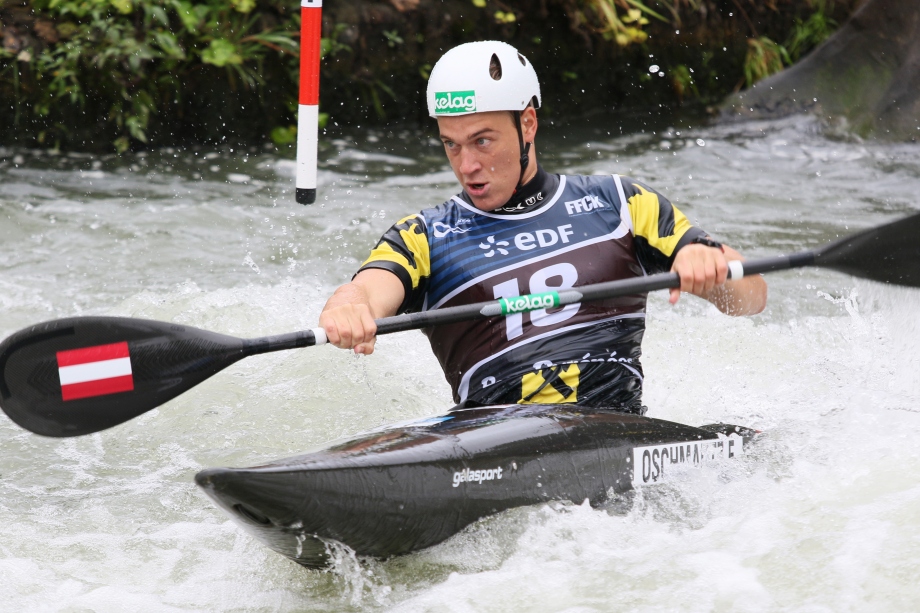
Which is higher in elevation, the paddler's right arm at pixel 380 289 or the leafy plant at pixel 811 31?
the leafy plant at pixel 811 31

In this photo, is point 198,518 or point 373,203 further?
point 373,203

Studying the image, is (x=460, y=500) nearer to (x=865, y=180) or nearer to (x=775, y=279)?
(x=775, y=279)

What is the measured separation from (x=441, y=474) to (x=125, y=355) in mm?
992

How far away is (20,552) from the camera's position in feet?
10.1

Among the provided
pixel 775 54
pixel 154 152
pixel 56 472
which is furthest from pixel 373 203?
pixel 775 54

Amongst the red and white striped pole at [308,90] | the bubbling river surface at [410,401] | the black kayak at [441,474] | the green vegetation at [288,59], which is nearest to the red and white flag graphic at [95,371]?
the bubbling river surface at [410,401]

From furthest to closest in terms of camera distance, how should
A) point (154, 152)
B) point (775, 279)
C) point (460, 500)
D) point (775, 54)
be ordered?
point (775, 54) → point (154, 152) → point (775, 279) → point (460, 500)

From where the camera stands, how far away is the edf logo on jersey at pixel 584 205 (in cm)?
340

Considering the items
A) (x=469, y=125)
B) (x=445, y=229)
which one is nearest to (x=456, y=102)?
(x=469, y=125)

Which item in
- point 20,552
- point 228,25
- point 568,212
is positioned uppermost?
point 228,25

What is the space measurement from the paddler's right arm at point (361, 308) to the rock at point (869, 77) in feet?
24.5

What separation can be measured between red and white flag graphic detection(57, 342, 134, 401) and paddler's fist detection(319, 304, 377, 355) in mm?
590

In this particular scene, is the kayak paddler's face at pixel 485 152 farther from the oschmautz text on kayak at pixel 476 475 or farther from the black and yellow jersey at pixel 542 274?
the oschmautz text on kayak at pixel 476 475

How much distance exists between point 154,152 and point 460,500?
650 cm
